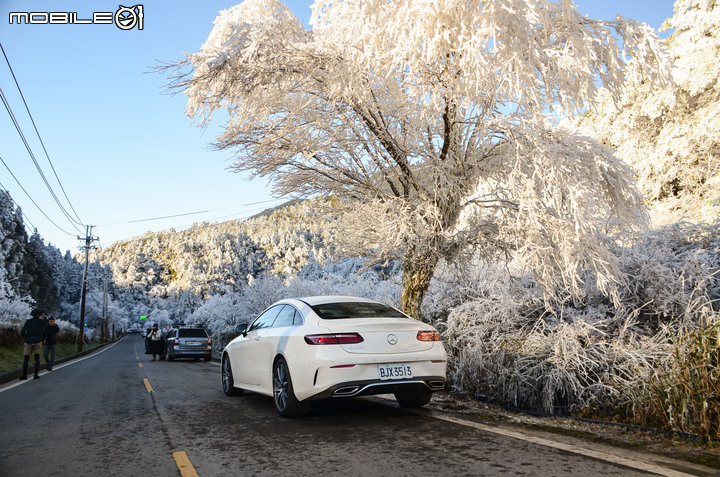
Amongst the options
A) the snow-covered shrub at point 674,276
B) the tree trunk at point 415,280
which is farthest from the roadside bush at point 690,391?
the tree trunk at point 415,280

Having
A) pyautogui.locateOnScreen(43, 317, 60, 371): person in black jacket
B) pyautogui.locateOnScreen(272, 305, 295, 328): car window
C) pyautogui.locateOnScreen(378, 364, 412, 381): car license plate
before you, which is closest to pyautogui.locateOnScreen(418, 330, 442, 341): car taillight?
pyautogui.locateOnScreen(378, 364, 412, 381): car license plate

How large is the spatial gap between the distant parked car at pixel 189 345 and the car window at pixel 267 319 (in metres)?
13.2

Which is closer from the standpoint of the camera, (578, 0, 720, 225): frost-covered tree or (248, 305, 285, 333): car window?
(248, 305, 285, 333): car window

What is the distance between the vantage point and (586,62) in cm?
656

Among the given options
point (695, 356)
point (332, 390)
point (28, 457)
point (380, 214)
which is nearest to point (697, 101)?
point (380, 214)

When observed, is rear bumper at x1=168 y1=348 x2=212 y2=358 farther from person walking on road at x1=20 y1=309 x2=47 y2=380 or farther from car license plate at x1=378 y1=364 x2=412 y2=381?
car license plate at x1=378 y1=364 x2=412 y2=381

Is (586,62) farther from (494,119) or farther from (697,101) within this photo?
(697,101)

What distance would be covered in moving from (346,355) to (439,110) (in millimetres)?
4024

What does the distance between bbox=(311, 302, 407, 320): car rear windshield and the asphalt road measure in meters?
1.24

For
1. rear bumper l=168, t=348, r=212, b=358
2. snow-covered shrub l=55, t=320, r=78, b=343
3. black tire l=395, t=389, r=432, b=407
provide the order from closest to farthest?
black tire l=395, t=389, r=432, b=407 → rear bumper l=168, t=348, r=212, b=358 → snow-covered shrub l=55, t=320, r=78, b=343

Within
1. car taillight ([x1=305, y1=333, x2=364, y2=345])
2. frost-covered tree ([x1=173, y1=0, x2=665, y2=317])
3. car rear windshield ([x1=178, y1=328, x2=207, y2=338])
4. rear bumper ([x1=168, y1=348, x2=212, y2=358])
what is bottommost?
rear bumper ([x1=168, y1=348, x2=212, y2=358])

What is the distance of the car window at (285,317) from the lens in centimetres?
672

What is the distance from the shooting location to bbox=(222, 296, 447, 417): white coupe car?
18.2ft

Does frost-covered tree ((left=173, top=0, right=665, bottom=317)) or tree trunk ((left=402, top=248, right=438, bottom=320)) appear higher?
frost-covered tree ((left=173, top=0, right=665, bottom=317))
